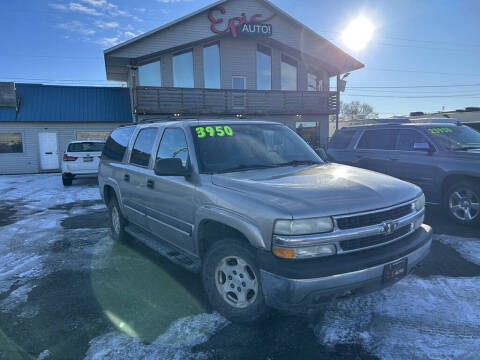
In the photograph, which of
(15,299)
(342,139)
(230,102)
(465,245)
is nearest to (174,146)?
(15,299)

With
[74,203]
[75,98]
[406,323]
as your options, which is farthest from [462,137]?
[75,98]

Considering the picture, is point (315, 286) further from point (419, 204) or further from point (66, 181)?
point (66, 181)

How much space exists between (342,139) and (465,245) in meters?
3.87

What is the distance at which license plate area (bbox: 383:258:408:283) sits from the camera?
8.73ft

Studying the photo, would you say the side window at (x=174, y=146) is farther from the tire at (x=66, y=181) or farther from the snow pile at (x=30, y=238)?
the tire at (x=66, y=181)

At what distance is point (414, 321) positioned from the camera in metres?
3.04

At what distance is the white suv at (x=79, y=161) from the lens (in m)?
11.9

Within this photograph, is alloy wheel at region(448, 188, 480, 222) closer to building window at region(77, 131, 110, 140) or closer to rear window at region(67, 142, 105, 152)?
rear window at region(67, 142, 105, 152)

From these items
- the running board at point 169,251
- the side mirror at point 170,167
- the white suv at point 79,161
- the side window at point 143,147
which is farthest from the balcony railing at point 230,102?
the side mirror at point 170,167

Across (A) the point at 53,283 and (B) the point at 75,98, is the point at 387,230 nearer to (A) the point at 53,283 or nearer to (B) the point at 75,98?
(A) the point at 53,283

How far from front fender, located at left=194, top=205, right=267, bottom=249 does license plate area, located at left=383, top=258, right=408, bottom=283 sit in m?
1.01

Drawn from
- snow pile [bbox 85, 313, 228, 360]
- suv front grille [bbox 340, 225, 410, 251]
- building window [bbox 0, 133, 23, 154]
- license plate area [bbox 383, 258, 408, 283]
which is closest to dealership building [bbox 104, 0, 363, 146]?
building window [bbox 0, 133, 23, 154]

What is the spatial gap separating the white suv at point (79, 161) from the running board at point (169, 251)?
26.8 ft

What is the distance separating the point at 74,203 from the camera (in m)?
8.98
